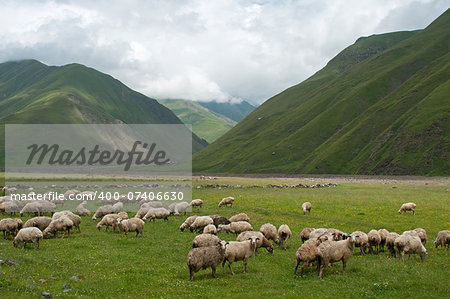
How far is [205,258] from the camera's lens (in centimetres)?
1669

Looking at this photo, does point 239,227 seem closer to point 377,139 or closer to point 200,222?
point 200,222

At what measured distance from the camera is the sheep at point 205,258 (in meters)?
16.4

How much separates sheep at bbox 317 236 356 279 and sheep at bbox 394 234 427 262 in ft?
12.4

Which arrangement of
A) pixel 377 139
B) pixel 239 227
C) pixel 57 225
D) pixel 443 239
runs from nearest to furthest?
pixel 443 239, pixel 57 225, pixel 239 227, pixel 377 139

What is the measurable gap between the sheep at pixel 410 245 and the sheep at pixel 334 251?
3.78 metres

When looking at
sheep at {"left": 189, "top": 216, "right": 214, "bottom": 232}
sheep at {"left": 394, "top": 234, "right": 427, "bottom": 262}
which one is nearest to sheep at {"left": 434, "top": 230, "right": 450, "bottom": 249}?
sheep at {"left": 394, "top": 234, "right": 427, "bottom": 262}

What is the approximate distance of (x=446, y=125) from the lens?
123m

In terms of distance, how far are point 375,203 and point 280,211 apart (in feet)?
44.3

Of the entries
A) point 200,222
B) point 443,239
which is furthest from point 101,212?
point 443,239

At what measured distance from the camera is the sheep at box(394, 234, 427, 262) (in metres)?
19.4

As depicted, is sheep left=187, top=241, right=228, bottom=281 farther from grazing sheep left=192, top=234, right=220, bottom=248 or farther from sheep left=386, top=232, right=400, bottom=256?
sheep left=386, top=232, right=400, bottom=256

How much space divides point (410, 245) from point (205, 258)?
1186cm

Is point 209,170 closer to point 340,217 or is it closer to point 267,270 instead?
point 340,217

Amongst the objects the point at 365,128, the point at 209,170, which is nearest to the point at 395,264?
the point at 365,128
